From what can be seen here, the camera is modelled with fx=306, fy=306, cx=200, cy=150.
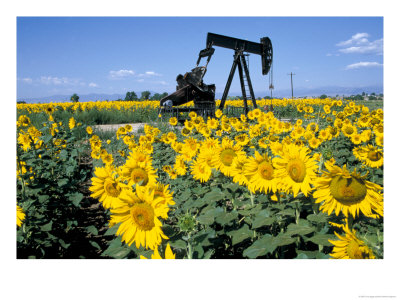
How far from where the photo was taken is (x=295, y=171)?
159 centimetres

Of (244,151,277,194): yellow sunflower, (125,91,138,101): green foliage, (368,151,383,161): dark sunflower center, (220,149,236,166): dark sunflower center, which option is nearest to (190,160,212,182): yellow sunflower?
(220,149,236,166): dark sunflower center

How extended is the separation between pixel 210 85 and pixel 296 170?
37.4 feet

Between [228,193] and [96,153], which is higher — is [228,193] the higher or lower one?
the lower one

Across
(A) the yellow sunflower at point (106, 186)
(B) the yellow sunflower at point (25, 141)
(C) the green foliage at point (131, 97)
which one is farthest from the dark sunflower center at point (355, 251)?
(C) the green foliage at point (131, 97)

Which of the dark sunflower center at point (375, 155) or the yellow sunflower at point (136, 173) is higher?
the dark sunflower center at point (375, 155)

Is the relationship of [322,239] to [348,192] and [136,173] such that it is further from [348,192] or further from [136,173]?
[136,173]

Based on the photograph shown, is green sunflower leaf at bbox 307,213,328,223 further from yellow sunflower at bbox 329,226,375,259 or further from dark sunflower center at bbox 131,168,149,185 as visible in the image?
dark sunflower center at bbox 131,168,149,185

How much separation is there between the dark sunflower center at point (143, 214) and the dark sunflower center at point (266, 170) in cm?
69

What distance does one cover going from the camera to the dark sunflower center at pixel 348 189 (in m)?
1.34

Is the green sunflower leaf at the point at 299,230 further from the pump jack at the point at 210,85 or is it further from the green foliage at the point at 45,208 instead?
the pump jack at the point at 210,85

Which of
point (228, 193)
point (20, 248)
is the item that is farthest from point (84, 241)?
point (228, 193)
